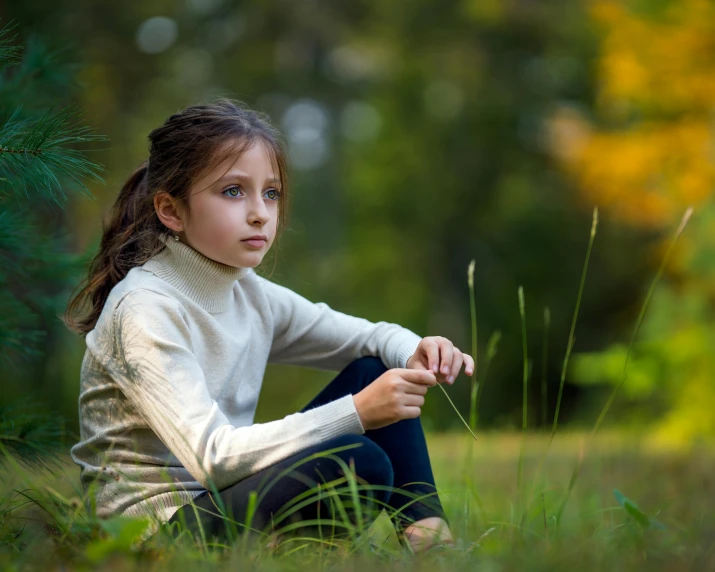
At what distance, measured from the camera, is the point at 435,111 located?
11570 millimetres

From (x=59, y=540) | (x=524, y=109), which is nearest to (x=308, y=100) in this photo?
(x=524, y=109)

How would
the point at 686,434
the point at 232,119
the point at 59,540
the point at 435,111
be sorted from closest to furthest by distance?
the point at 59,540 → the point at 232,119 → the point at 686,434 → the point at 435,111

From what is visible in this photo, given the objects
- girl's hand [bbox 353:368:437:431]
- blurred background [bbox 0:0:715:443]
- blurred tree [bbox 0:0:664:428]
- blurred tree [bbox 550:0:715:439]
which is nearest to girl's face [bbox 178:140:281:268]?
girl's hand [bbox 353:368:437:431]

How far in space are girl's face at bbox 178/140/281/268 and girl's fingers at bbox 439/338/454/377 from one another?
0.43 metres

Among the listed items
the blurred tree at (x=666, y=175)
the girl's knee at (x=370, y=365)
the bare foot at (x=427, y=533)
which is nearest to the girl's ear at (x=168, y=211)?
the girl's knee at (x=370, y=365)

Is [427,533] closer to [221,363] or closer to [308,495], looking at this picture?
[308,495]

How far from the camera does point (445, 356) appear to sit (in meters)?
1.77

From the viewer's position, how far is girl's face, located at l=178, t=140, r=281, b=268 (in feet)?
5.90

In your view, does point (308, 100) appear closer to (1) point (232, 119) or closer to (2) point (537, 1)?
(2) point (537, 1)

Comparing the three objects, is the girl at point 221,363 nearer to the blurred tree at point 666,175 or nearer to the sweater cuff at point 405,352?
the sweater cuff at point 405,352

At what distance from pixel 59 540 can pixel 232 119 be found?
94 cm

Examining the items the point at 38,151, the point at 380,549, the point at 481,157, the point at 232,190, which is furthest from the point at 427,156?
the point at 380,549

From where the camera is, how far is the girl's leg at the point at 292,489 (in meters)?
1.50

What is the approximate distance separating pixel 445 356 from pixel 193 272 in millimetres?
564
